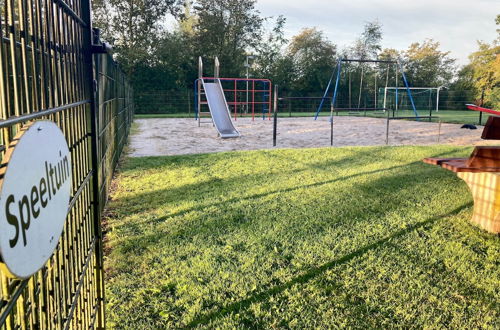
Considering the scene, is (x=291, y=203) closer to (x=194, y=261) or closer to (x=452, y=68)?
(x=194, y=261)

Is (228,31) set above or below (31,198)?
above

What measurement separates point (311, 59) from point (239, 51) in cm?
550

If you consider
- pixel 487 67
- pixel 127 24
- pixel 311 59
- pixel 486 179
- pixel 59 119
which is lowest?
pixel 486 179

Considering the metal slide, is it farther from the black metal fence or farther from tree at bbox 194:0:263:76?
tree at bbox 194:0:263:76

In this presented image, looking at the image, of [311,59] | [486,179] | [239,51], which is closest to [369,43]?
[311,59]

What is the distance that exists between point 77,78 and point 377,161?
5575 millimetres

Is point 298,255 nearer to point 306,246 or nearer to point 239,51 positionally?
point 306,246

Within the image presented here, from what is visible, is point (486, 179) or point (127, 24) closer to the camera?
point (486, 179)

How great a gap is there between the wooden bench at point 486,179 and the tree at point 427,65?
28923 mm

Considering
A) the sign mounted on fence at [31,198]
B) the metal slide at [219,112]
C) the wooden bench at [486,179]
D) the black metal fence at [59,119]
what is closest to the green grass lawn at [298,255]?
the wooden bench at [486,179]

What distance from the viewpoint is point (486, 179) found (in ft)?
10.9

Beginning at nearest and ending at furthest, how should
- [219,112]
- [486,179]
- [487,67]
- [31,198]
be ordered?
[31,198] < [486,179] < [219,112] < [487,67]

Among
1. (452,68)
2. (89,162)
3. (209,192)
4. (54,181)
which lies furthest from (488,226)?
(452,68)

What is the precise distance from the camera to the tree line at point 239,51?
24359 millimetres
